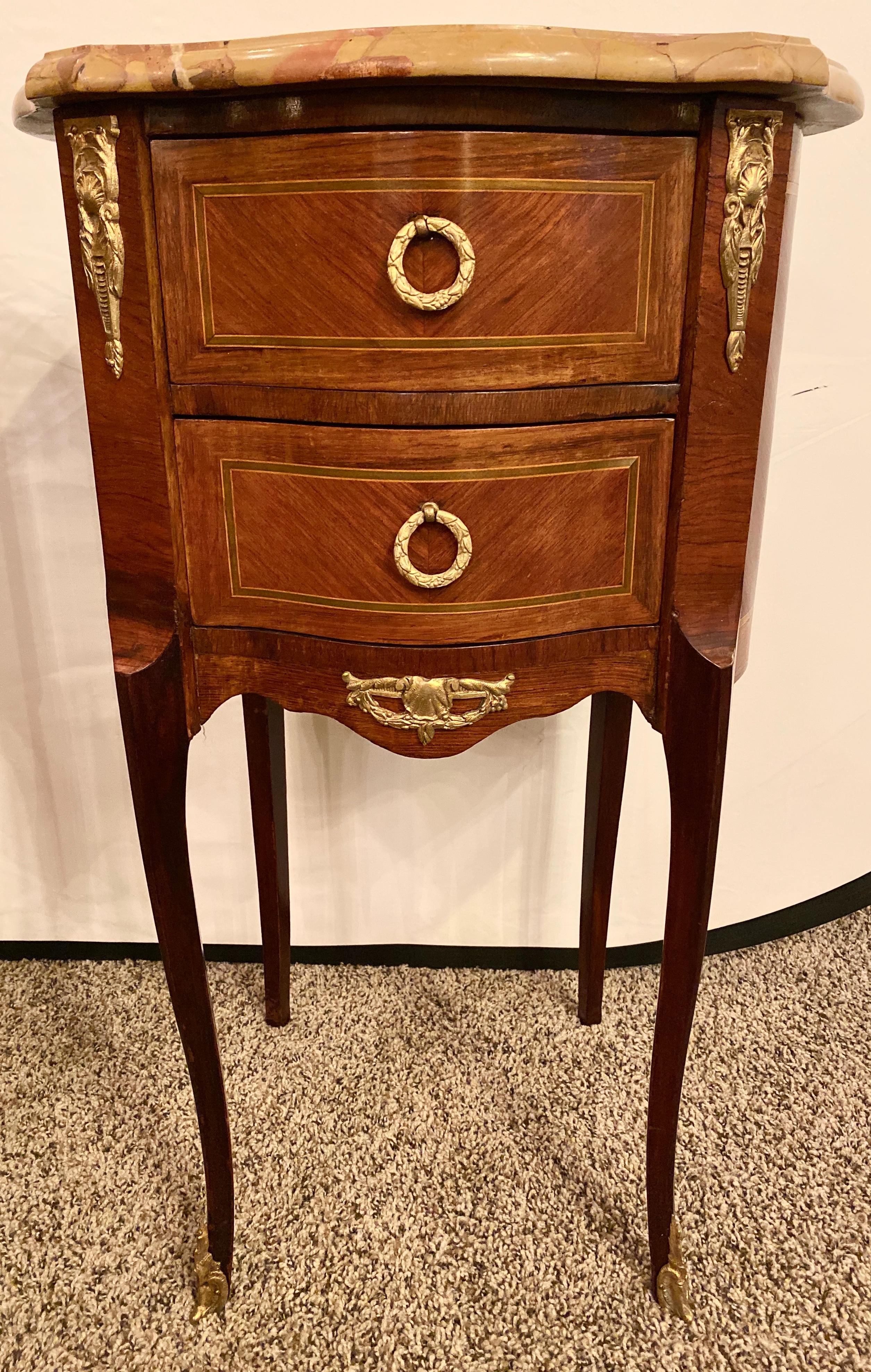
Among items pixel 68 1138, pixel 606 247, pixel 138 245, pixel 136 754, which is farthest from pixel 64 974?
pixel 606 247

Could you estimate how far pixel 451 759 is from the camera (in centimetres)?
128

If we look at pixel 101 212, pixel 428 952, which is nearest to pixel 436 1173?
pixel 428 952

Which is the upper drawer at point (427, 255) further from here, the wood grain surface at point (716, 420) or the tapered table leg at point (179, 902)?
the tapered table leg at point (179, 902)

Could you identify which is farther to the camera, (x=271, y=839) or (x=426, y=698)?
(x=271, y=839)

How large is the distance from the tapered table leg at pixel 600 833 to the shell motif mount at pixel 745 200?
542 mm

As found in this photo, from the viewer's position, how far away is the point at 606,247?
0.60 m

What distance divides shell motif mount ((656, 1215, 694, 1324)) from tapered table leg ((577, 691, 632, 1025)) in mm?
354

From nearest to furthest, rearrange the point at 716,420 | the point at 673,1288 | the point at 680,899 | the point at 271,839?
1. the point at 716,420
2. the point at 680,899
3. the point at 673,1288
4. the point at 271,839

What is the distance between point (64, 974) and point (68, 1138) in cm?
31

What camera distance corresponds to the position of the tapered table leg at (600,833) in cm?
111

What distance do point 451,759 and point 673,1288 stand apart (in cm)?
64

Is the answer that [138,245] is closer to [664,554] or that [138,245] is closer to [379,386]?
[379,386]

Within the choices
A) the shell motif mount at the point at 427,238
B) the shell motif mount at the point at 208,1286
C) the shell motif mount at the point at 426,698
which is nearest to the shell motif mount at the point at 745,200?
the shell motif mount at the point at 427,238

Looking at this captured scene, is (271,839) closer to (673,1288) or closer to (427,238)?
(673,1288)
